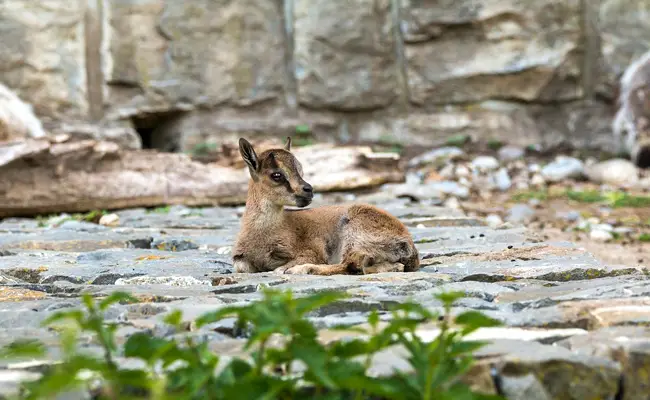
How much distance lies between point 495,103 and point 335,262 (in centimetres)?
671

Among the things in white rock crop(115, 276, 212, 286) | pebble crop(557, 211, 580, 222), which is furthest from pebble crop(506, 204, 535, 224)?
white rock crop(115, 276, 212, 286)

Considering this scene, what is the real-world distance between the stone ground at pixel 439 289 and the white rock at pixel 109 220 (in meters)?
0.56

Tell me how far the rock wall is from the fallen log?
201 cm

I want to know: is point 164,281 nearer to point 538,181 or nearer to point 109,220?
point 109,220

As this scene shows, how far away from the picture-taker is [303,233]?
489 centimetres

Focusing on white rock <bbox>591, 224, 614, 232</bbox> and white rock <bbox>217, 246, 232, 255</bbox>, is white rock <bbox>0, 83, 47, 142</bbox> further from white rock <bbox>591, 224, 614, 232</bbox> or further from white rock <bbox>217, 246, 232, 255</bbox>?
white rock <bbox>591, 224, 614, 232</bbox>

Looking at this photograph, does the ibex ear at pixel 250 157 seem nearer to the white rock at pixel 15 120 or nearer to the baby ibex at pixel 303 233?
the baby ibex at pixel 303 233

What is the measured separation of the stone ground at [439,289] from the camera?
234 cm

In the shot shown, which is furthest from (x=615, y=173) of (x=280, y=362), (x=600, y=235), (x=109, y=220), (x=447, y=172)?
(x=280, y=362)

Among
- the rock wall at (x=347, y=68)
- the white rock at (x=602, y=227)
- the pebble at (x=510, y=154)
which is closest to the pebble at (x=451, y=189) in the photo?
the pebble at (x=510, y=154)

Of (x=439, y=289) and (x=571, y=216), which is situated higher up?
(x=439, y=289)

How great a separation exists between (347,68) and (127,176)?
3697mm

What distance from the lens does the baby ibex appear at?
448 cm

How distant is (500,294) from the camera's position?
351 cm
